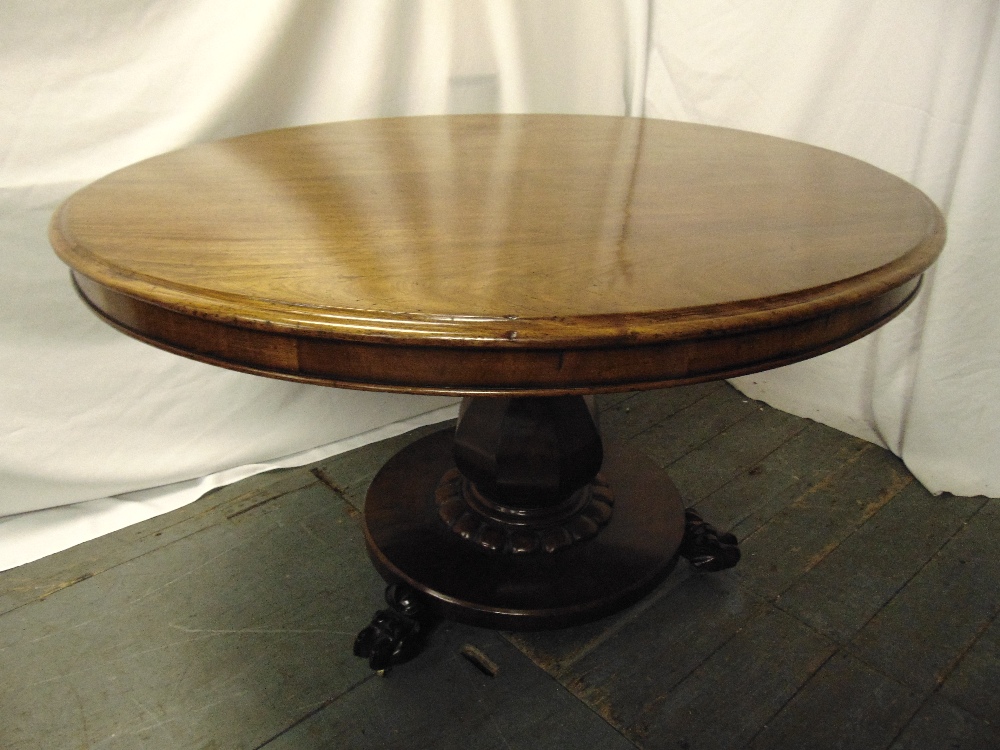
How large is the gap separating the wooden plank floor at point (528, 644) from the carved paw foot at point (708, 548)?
0.15 ft

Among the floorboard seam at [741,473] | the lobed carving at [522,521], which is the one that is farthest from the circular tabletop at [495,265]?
the floorboard seam at [741,473]

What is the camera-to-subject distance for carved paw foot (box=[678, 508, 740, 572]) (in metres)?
1.27

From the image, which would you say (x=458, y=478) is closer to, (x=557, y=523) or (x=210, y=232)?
(x=557, y=523)

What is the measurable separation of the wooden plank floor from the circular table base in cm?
9

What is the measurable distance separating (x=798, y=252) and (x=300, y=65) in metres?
1.08

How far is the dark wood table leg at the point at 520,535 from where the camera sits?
1.12 meters

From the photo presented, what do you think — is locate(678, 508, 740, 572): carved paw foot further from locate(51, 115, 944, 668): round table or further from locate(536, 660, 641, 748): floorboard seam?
locate(536, 660, 641, 748): floorboard seam

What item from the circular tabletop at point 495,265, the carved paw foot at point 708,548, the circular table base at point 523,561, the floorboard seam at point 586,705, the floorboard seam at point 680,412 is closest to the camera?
the circular tabletop at point 495,265

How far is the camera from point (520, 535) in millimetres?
1227

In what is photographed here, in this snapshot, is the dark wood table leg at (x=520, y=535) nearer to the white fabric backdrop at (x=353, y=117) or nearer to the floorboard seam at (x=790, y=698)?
the floorboard seam at (x=790, y=698)

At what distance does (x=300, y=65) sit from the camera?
1.45 metres

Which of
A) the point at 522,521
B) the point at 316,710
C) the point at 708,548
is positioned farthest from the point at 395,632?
the point at 708,548

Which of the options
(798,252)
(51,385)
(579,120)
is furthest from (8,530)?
(798,252)

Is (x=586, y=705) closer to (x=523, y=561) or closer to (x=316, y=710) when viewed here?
(x=523, y=561)
